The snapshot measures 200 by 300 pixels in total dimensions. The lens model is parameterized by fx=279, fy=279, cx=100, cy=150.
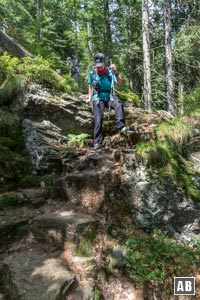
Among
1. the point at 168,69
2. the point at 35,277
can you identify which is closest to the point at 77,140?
the point at 35,277

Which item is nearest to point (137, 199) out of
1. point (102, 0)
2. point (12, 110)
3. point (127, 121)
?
point (127, 121)

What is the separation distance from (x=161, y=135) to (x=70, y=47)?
21568 mm

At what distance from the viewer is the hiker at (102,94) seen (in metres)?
6.55

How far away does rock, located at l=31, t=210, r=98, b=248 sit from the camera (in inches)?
179

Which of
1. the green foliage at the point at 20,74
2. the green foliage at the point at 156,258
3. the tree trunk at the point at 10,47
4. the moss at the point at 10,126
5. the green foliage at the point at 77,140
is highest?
the tree trunk at the point at 10,47

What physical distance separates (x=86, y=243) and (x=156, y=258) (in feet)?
3.81

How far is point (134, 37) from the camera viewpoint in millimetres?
21516

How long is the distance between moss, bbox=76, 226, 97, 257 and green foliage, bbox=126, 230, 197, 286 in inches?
24.4

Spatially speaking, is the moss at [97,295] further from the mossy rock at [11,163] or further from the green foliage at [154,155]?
the mossy rock at [11,163]

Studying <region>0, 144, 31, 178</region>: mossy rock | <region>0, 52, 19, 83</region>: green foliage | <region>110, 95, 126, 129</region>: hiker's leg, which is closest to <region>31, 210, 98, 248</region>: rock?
<region>0, 144, 31, 178</region>: mossy rock

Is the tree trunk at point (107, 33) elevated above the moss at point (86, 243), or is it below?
above

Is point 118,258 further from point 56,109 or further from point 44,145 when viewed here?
point 56,109

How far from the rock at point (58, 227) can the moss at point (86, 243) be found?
121 millimetres

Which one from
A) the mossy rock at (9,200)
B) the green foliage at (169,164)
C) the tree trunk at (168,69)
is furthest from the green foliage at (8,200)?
the tree trunk at (168,69)
